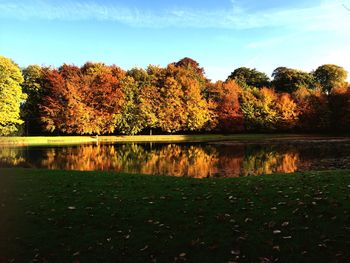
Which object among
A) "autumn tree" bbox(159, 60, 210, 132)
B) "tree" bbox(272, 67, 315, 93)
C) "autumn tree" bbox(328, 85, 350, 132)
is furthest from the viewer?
"tree" bbox(272, 67, 315, 93)

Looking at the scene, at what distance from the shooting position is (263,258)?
5.51 metres

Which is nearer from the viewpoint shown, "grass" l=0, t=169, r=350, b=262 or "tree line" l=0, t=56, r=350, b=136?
"grass" l=0, t=169, r=350, b=262

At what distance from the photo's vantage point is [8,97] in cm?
5750

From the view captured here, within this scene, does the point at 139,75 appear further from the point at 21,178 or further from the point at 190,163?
the point at 21,178

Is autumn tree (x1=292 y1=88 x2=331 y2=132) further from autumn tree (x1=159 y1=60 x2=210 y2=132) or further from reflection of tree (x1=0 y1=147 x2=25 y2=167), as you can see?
reflection of tree (x1=0 y1=147 x2=25 y2=167)

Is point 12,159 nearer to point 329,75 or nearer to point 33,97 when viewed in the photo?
point 33,97

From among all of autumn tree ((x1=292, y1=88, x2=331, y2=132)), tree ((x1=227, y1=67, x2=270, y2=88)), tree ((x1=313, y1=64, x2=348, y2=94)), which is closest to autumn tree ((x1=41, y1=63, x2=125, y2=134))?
autumn tree ((x1=292, y1=88, x2=331, y2=132))

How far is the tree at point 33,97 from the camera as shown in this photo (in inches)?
2633

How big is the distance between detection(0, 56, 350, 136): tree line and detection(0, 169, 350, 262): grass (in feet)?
176

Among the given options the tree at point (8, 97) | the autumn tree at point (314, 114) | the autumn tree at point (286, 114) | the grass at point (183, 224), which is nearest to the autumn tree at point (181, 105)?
the autumn tree at point (286, 114)

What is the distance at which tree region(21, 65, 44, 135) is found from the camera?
66875 millimetres

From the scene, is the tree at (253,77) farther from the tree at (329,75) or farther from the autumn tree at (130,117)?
the autumn tree at (130,117)

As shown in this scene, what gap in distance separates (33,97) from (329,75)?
78495 mm

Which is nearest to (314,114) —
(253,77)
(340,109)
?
(340,109)
